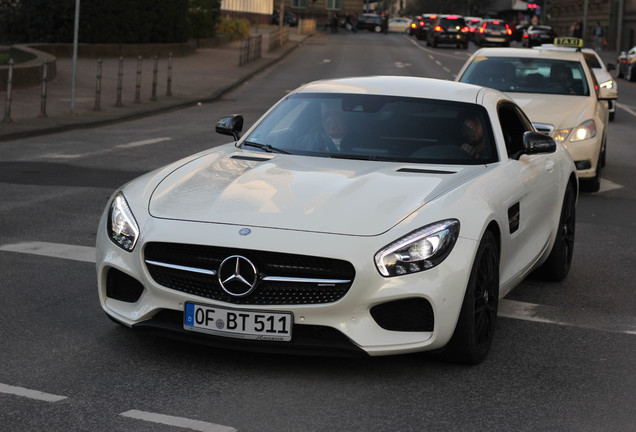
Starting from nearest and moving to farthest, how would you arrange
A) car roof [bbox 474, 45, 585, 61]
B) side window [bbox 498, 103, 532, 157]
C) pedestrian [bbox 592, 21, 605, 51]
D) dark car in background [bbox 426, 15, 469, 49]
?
side window [bbox 498, 103, 532, 157], car roof [bbox 474, 45, 585, 61], pedestrian [bbox 592, 21, 605, 51], dark car in background [bbox 426, 15, 469, 49]

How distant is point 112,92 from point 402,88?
819 inches

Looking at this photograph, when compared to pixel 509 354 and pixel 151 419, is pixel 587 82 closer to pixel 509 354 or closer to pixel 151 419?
pixel 509 354

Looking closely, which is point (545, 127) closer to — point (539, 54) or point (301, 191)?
point (539, 54)

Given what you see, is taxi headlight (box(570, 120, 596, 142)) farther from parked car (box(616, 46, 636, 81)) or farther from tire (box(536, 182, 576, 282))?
parked car (box(616, 46, 636, 81))

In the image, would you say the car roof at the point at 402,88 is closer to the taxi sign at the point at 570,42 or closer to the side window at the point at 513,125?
the side window at the point at 513,125

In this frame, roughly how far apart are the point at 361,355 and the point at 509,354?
108cm

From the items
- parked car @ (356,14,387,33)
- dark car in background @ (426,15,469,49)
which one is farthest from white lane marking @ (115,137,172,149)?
parked car @ (356,14,387,33)

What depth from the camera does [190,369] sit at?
217 inches

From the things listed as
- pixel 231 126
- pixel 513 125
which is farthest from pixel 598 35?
pixel 231 126

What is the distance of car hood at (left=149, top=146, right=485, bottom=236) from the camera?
542 centimetres

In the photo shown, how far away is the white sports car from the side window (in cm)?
80


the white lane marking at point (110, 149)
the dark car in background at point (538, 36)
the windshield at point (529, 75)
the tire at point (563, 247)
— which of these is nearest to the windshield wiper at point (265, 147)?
the tire at point (563, 247)

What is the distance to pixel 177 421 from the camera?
468 centimetres

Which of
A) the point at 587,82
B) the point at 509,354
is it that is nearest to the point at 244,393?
the point at 509,354
